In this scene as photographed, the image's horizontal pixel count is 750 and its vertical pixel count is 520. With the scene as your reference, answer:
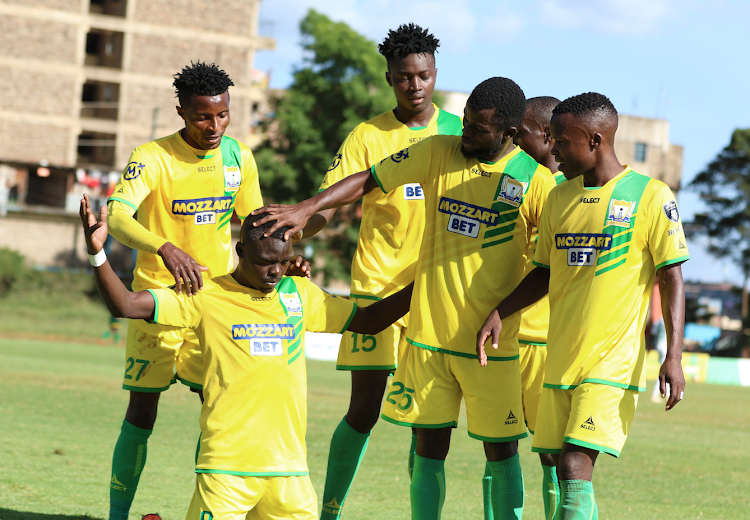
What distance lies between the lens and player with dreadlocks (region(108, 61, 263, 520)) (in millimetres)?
5652

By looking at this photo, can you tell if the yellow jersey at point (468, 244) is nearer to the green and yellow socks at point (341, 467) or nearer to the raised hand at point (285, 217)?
the raised hand at point (285, 217)

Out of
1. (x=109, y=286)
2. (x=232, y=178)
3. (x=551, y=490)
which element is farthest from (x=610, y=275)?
(x=232, y=178)

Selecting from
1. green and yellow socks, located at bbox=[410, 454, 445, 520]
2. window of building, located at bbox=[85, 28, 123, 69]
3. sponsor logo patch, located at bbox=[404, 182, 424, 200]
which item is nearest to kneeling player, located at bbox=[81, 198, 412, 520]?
green and yellow socks, located at bbox=[410, 454, 445, 520]

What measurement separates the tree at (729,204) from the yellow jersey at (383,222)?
164 ft

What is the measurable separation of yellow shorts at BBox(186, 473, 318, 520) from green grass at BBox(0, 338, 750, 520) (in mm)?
2162

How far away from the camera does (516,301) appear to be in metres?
4.89

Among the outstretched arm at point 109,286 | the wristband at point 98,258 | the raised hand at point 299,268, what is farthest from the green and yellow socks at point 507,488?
the wristband at point 98,258

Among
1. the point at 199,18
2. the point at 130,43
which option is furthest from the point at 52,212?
the point at 199,18

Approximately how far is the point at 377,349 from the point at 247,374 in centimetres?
164

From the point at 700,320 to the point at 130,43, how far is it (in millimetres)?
38446

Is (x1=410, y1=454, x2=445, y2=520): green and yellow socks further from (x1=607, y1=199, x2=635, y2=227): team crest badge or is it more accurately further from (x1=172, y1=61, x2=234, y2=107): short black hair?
(x1=172, y1=61, x2=234, y2=107): short black hair

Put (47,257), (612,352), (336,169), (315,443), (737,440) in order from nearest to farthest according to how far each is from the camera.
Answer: (612,352)
(336,169)
(315,443)
(737,440)
(47,257)

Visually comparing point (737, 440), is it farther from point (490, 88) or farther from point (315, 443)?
point (490, 88)

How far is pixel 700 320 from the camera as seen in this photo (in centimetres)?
5366
